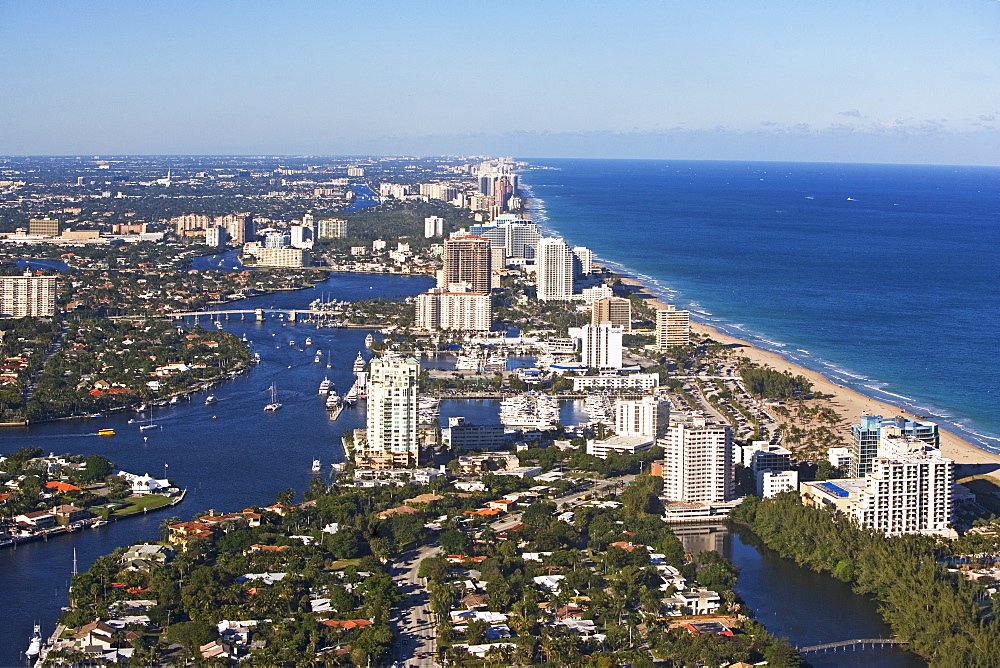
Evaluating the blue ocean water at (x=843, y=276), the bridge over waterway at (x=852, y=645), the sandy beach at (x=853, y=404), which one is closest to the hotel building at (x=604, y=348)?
the sandy beach at (x=853, y=404)

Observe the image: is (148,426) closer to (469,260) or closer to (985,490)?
(985,490)

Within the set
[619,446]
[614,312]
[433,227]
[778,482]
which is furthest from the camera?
[433,227]

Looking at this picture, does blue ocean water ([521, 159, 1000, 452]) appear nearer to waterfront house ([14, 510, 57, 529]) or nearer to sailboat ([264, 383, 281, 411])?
sailboat ([264, 383, 281, 411])

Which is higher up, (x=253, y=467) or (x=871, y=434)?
(x=871, y=434)

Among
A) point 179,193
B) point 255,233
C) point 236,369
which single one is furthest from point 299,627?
point 179,193

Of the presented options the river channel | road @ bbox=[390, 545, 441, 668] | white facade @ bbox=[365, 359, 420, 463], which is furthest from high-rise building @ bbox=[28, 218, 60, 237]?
road @ bbox=[390, 545, 441, 668]

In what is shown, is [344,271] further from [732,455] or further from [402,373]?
[732,455]

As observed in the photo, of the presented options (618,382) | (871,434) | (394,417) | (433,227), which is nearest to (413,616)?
(394,417)
